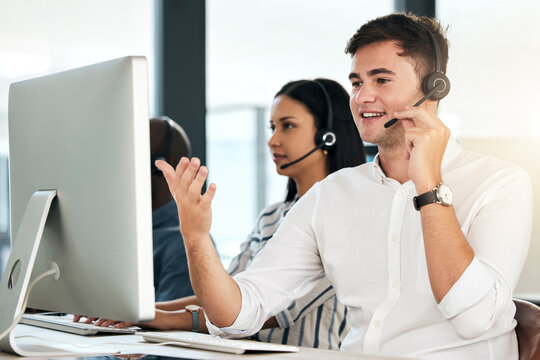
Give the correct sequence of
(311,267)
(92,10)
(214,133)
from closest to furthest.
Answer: (311,267)
(92,10)
(214,133)

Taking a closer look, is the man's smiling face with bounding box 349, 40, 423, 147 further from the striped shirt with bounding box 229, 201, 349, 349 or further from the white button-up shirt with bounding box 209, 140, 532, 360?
the striped shirt with bounding box 229, 201, 349, 349

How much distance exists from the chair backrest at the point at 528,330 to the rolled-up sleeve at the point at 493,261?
4cm

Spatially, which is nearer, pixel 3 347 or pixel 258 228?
pixel 3 347

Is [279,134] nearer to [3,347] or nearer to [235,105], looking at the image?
[235,105]

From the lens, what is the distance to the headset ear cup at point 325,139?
2229 mm

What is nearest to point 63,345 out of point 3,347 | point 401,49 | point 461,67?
point 3,347

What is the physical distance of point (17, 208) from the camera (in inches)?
53.4

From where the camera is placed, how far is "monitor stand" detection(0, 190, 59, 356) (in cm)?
118

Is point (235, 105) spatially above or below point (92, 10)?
below

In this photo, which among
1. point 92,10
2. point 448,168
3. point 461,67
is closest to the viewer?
point 448,168

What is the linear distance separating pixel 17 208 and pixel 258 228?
0.98m

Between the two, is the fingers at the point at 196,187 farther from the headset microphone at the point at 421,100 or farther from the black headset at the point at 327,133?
the black headset at the point at 327,133

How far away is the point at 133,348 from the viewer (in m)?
1.22

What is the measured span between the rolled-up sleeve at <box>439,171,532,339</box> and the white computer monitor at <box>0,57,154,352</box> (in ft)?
2.10
